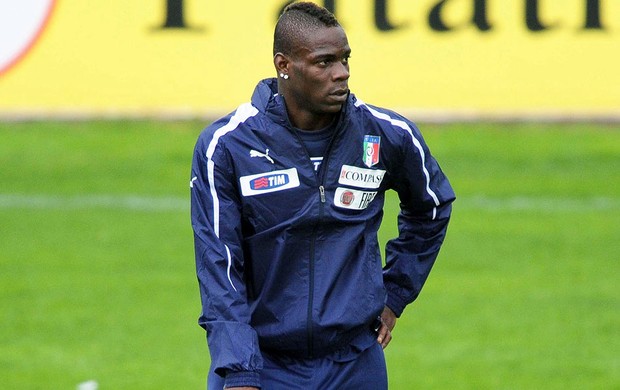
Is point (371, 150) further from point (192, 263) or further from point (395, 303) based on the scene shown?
point (192, 263)

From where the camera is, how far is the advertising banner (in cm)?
1377

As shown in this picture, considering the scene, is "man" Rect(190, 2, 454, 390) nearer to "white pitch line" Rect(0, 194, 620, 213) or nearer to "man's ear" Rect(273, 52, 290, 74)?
"man's ear" Rect(273, 52, 290, 74)

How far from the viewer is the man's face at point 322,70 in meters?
4.42

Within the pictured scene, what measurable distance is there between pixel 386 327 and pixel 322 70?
38.1 inches

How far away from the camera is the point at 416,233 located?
498 centimetres

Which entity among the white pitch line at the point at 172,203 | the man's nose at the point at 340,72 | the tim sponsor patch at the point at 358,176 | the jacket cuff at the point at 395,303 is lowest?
the white pitch line at the point at 172,203

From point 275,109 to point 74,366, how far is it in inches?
187

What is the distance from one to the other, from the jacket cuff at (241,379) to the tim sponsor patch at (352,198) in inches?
23.6

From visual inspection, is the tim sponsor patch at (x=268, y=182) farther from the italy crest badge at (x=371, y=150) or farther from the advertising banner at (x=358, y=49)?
the advertising banner at (x=358, y=49)

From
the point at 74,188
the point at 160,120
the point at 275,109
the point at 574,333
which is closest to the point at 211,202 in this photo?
the point at 275,109

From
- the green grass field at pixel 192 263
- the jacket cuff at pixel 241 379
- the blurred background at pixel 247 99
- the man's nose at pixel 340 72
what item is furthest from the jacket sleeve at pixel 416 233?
the blurred background at pixel 247 99

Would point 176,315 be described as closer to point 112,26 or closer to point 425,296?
point 425,296

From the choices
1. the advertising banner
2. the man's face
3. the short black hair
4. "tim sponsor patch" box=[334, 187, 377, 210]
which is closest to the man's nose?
the man's face

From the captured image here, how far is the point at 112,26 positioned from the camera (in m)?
13.9
